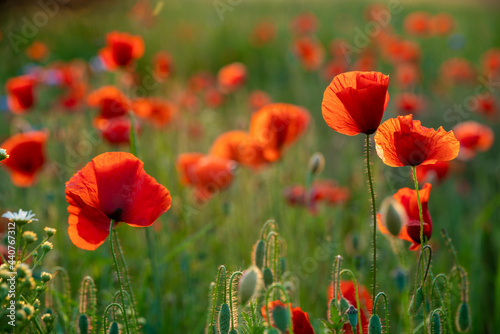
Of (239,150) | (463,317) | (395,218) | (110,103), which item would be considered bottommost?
(463,317)

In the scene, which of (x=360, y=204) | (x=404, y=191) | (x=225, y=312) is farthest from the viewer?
(x=360, y=204)

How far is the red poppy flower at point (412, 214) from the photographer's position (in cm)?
100

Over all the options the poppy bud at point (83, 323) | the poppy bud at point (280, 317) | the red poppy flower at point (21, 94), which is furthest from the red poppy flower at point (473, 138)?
the red poppy flower at point (21, 94)

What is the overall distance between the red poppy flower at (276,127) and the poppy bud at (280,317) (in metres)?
1.04


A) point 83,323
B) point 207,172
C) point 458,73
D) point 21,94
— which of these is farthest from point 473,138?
point 458,73

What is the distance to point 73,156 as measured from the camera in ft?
8.84

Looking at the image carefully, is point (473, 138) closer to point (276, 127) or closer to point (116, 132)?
point (276, 127)

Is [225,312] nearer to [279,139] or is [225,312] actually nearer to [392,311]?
[279,139]

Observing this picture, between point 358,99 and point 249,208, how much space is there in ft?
4.79

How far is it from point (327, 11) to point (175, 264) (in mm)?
9190

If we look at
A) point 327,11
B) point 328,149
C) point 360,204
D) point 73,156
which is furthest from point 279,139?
point 327,11

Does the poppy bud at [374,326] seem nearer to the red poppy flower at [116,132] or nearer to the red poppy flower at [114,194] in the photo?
the red poppy flower at [114,194]

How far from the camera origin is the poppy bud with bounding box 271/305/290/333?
0.83 m

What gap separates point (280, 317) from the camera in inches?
32.7
